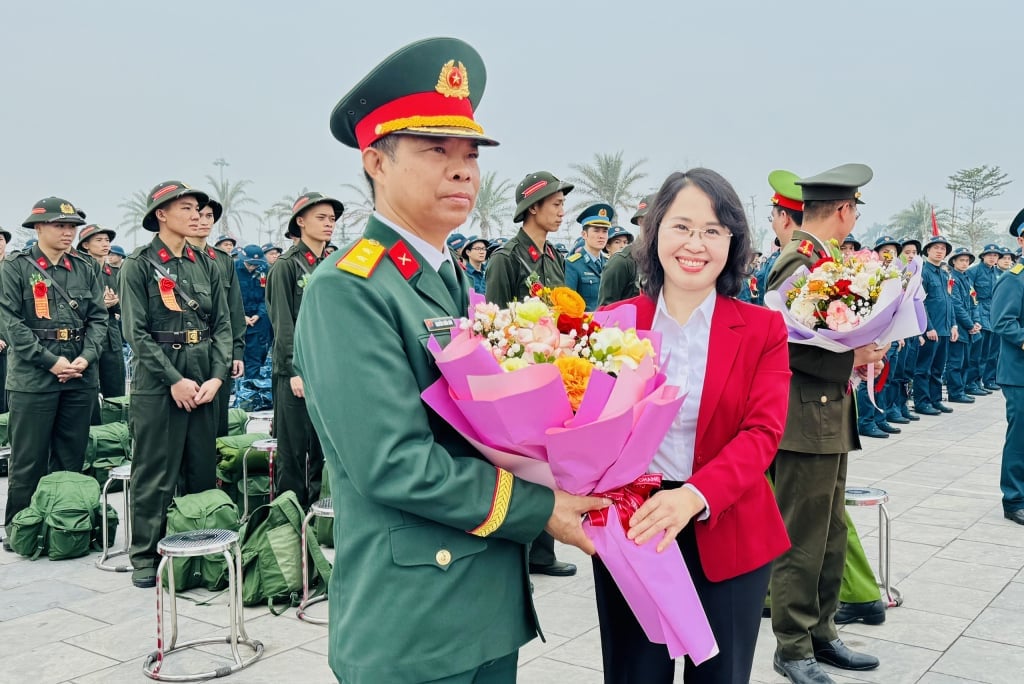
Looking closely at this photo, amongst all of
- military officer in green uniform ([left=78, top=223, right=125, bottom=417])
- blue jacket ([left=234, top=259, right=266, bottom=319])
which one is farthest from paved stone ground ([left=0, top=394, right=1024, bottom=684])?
blue jacket ([left=234, top=259, right=266, bottom=319])

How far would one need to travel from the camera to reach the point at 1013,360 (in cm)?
632

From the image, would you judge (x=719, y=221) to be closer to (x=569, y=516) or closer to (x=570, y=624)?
(x=569, y=516)

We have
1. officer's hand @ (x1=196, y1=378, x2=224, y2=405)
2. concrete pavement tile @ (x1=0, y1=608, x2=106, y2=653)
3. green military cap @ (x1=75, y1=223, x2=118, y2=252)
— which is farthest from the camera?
green military cap @ (x1=75, y1=223, x2=118, y2=252)

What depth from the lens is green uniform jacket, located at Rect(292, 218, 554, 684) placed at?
5.48ft

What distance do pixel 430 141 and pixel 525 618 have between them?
107 cm

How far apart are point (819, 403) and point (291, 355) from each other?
3.88m

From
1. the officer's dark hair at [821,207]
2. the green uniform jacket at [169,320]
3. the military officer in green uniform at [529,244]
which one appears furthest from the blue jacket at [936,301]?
the green uniform jacket at [169,320]

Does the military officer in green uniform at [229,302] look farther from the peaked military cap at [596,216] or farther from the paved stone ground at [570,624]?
the peaked military cap at [596,216]

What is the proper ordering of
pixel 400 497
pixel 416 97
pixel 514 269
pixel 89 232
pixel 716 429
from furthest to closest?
pixel 89 232 < pixel 514 269 < pixel 716 429 < pixel 416 97 < pixel 400 497

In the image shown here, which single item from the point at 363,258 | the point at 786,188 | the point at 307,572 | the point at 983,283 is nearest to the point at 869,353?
the point at 786,188

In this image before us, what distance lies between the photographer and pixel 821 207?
3838 millimetres

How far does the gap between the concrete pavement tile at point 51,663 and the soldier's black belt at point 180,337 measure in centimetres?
188

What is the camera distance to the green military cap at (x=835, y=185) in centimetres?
378

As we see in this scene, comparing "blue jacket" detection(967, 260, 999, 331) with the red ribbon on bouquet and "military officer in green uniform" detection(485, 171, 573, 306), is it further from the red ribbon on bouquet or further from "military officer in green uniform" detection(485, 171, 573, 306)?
the red ribbon on bouquet
